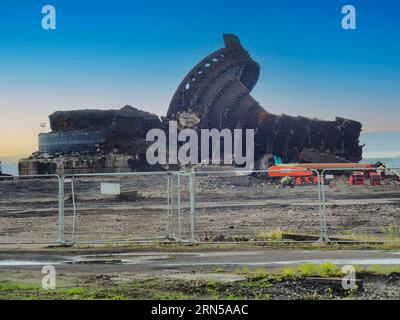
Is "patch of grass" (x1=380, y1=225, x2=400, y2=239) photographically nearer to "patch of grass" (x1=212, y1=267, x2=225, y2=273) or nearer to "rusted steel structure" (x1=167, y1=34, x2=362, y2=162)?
"patch of grass" (x1=212, y1=267, x2=225, y2=273)

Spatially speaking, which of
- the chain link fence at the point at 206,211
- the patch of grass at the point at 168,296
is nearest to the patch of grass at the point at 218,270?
the patch of grass at the point at 168,296

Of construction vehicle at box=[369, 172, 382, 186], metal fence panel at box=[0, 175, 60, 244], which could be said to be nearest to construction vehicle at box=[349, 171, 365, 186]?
construction vehicle at box=[369, 172, 382, 186]

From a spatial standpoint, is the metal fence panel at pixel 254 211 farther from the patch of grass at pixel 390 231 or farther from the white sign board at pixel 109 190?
the white sign board at pixel 109 190

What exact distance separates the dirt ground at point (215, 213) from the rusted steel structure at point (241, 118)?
12.6 meters

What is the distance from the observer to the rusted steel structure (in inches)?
2192

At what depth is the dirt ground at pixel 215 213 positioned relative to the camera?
1823cm

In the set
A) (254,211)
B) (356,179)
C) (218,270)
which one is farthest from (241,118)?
(218,270)

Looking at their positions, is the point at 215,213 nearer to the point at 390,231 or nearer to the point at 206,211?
the point at 206,211

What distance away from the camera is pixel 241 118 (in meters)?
56.9

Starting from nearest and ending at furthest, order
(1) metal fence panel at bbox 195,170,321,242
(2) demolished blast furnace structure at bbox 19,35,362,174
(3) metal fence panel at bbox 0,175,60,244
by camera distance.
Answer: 1. (1) metal fence panel at bbox 195,170,321,242
2. (3) metal fence panel at bbox 0,175,60,244
3. (2) demolished blast furnace structure at bbox 19,35,362,174

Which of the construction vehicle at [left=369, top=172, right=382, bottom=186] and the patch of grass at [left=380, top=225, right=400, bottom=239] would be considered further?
the construction vehicle at [left=369, top=172, right=382, bottom=186]

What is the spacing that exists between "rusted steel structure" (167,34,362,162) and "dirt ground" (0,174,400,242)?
12.6m

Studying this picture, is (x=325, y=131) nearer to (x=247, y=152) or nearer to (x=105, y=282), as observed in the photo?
(x=247, y=152)

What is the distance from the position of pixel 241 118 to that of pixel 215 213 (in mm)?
32467
